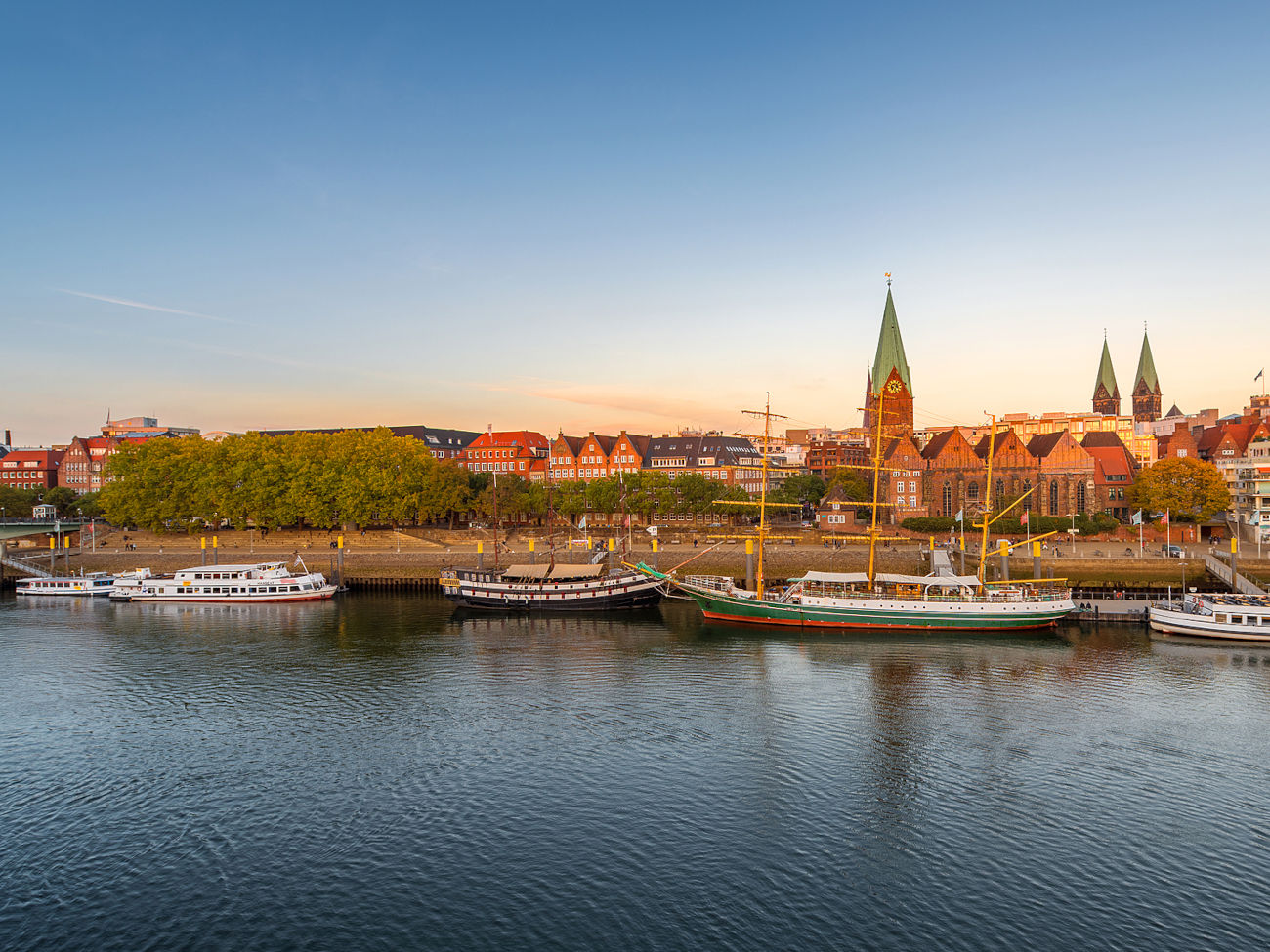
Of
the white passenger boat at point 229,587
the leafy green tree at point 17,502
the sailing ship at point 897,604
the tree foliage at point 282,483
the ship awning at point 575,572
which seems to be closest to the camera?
the sailing ship at point 897,604

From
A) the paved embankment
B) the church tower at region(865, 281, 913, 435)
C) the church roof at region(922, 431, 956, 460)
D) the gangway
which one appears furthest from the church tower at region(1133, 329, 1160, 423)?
the gangway

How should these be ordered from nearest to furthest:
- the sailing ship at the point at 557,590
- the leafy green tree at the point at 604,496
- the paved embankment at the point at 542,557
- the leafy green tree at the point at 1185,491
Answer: the sailing ship at the point at 557,590 → the paved embankment at the point at 542,557 → the leafy green tree at the point at 1185,491 → the leafy green tree at the point at 604,496

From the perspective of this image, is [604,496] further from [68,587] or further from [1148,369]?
[1148,369]

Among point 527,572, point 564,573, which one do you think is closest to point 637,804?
point 564,573

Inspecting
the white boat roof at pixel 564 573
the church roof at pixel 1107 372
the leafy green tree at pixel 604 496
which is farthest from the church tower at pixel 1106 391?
the white boat roof at pixel 564 573

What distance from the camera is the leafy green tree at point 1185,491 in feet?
291

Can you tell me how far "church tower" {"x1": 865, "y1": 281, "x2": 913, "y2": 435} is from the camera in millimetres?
148875

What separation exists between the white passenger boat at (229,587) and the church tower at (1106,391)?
165 metres

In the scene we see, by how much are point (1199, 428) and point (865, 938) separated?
178 m

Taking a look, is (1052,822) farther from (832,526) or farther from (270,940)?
(832,526)

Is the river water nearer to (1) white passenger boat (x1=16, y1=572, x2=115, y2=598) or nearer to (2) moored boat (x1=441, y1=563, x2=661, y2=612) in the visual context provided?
(2) moored boat (x1=441, y1=563, x2=661, y2=612)

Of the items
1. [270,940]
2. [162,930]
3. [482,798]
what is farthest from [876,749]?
[162,930]

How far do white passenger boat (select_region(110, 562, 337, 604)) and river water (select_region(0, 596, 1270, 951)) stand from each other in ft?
84.8

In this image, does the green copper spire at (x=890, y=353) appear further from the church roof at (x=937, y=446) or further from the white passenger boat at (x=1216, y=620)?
the white passenger boat at (x=1216, y=620)
